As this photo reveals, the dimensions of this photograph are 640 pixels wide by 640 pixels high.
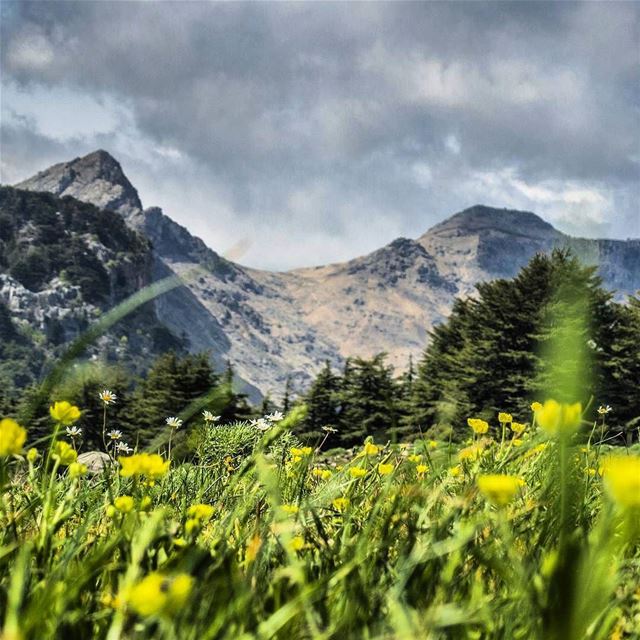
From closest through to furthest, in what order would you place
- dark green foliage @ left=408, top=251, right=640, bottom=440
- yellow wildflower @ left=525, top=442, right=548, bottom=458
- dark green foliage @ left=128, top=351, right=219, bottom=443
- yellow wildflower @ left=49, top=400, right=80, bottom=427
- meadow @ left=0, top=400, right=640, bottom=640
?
meadow @ left=0, top=400, right=640, bottom=640
yellow wildflower @ left=49, top=400, right=80, bottom=427
yellow wildflower @ left=525, top=442, right=548, bottom=458
dark green foliage @ left=408, top=251, right=640, bottom=440
dark green foliage @ left=128, top=351, right=219, bottom=443

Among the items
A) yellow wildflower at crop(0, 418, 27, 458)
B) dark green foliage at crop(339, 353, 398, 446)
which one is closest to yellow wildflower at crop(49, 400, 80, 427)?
yellow wildflower at crop(0, 418, 27, 458)

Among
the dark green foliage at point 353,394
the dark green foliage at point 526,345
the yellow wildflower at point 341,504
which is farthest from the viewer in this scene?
the dark green foliage at point 353,394

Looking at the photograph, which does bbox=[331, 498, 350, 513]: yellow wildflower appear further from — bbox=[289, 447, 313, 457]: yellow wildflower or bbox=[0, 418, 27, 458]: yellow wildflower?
bbox=[0, 418, 27, 458]: yellow wildflower

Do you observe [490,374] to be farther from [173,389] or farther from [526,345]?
[173,389]

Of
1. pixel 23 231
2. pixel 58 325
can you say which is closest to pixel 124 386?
pixel 58 325

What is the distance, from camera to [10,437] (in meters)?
0.90

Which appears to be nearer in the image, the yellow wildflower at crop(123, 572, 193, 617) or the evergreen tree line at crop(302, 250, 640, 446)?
the yellow wildflower at crop(123, 572, 193, 617)

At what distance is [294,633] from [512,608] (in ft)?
1.13

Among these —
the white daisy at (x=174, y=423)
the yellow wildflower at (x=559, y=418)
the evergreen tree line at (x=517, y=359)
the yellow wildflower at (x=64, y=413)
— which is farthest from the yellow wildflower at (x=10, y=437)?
the evergreen tree line at (x=517, y=359)

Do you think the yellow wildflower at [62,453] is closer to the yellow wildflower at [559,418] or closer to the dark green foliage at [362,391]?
the yellow wildflower at [559,418]

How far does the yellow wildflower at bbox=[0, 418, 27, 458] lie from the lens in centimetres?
89

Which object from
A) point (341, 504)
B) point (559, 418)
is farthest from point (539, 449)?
point (559, 418)

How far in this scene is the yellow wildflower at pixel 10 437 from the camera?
0.89 m

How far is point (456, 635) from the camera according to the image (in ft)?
2.89
